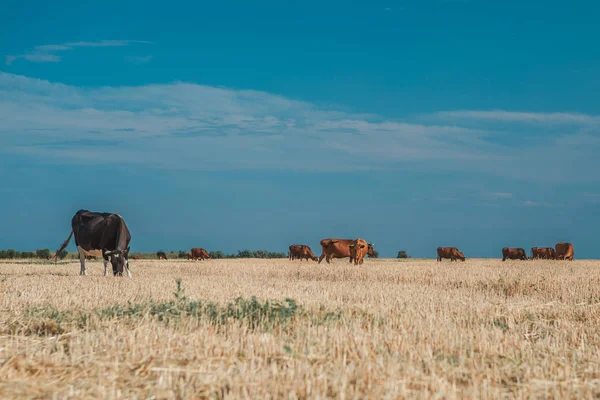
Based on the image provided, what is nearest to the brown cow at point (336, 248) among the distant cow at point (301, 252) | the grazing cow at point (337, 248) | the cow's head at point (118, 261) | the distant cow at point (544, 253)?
the grazing cow at point (337, 248)

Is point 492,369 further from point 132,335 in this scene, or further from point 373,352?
point 132,335

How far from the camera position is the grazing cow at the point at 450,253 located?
56406 mm

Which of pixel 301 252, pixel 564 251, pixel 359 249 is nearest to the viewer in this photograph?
pixel 359 249

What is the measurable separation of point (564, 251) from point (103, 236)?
47.5m

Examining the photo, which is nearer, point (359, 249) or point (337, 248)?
point (359, 249)

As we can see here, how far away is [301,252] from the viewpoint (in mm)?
48031

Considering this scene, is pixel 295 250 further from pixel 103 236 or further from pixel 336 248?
pixel 103 236

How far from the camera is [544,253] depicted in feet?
188

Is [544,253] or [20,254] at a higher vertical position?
[544,253]

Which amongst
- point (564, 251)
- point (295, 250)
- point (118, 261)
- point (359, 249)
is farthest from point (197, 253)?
point (564, 251)

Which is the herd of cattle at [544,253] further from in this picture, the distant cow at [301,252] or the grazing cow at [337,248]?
the grazing cow at [337,248]

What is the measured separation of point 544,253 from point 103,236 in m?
47.0

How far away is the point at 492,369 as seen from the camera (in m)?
6.57

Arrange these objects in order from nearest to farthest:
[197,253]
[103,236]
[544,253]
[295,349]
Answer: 1. [295,349]
2. [103,236]
3. [197,253]
4. [544,253]
